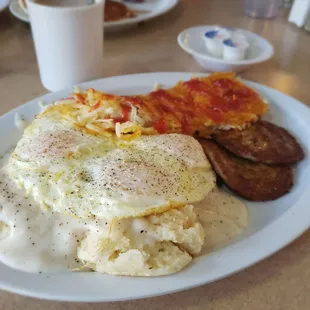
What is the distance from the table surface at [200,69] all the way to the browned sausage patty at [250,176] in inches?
6.4

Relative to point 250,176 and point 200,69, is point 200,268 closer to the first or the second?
point 250,176

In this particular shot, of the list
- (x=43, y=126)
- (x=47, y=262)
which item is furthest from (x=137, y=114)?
(x=47, y=262)

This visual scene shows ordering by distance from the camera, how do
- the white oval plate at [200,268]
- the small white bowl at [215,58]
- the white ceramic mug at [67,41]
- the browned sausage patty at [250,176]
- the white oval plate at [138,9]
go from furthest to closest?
the white oval plate at [138,9]
the small white bowl at [215,58]
the white ceramic mug at [67,41]
the browned sausage patty at [250,176]
the white oval plate at [200,268]

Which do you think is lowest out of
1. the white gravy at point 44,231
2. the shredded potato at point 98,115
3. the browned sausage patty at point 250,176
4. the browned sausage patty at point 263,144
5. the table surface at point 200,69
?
the table surface at point 200,69

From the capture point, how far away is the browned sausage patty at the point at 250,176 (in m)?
1.13

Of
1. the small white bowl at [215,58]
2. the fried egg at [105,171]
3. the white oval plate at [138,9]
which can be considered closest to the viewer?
the fried egg at [105,171]

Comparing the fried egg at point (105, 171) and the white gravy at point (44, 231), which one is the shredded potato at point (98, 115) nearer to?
the fried egg at point (105, 171)

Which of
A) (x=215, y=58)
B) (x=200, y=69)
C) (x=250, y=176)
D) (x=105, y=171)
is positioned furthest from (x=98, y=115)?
(x=200, y=69)

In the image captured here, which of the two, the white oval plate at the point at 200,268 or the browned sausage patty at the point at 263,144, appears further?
the browned sausage patty at the point at 263,144

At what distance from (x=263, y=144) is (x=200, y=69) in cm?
74

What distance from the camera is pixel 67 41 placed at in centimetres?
144

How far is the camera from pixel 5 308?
85 cm

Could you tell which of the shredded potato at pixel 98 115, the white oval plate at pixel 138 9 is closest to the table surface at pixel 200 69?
the white oval plate at pixel 138 9

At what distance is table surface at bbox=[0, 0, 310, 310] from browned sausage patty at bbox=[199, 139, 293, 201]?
6.4 inches
